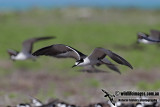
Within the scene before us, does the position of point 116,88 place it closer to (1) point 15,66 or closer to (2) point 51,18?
(1) point 15,66

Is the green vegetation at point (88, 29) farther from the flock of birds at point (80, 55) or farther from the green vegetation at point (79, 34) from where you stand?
the flock of birds at point (80, 55)

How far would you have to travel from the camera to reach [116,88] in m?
14.1

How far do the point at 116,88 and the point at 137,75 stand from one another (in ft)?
7.79

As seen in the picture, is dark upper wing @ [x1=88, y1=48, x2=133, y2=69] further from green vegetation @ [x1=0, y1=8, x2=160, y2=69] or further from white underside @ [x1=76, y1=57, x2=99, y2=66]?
green vegetation @ [x1=0, y1=8, x2=160, y2=69]

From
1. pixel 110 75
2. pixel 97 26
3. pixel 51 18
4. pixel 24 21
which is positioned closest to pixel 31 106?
pixel 110 75

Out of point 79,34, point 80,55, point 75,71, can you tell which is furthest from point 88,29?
point 80,55

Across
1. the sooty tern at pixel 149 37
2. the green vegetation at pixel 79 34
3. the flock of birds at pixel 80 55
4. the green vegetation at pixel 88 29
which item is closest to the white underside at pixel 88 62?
the flock of birds at pixel 80 55

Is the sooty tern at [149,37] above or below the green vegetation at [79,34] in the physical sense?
below

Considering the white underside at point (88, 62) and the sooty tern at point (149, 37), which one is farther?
the sooty tern at point (149, 37)

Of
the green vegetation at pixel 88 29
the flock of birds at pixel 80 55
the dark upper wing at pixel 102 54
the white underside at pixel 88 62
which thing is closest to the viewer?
the dark upper wing at pixel 102 54

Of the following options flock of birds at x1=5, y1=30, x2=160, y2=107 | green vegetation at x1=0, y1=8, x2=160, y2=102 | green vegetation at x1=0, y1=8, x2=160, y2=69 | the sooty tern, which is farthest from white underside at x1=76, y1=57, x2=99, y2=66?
green vegetation at x1=0, y1=8, x2=160, y2=69

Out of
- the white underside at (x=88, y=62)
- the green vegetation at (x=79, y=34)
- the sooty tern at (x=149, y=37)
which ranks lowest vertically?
the white underside at (x=88, y=62)

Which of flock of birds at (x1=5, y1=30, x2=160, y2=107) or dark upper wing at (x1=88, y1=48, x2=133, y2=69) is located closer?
dark upper wing at (x1=88, y1=48, x2=133, y2=69)

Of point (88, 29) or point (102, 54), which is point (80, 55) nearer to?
point (102, 54)
